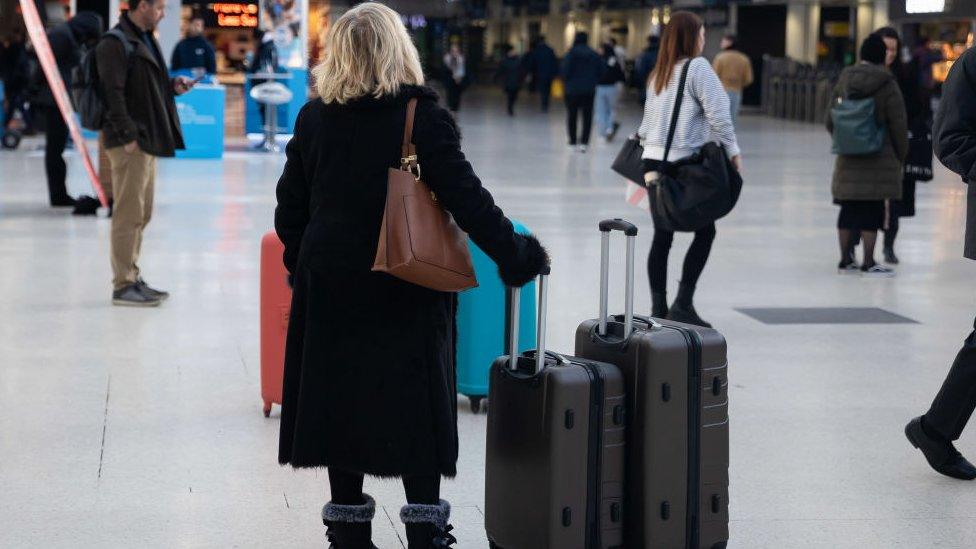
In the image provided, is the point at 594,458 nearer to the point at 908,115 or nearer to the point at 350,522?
the point at 350,522

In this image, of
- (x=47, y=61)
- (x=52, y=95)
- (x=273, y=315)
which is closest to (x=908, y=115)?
(x=273, y=315)

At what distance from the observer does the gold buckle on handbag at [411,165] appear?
11.9 ft

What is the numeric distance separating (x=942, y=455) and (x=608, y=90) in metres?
18.7

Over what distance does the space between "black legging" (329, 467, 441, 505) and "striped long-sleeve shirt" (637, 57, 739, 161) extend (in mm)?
3927

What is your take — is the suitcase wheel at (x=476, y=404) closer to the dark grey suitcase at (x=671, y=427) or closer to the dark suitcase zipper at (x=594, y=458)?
the dark grey suitcase at (x=671, y=427)

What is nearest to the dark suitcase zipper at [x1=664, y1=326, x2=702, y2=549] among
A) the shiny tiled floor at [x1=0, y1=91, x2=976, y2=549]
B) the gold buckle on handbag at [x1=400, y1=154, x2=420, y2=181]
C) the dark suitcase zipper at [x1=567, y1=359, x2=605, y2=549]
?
the dark suitcase zipper at [x1=567, y1=359, x2=605, y2=549]

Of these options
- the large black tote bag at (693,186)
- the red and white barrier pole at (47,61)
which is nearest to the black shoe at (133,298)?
the large black tote bag at (693,186)

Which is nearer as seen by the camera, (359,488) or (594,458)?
(594,458)

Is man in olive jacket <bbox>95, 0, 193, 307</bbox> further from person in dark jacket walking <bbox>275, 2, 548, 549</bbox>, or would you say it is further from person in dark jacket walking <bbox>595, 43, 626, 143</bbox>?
person in dark jacket walking <bbox>595, 43, 626, 143</bbox>

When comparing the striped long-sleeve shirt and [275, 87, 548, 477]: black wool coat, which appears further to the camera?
the striped long-sleeve shirt

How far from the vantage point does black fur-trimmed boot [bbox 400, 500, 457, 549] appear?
150 inches

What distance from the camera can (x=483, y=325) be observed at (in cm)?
570

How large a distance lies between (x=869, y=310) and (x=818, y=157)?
40.4ft

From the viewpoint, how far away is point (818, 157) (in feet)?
67.2
